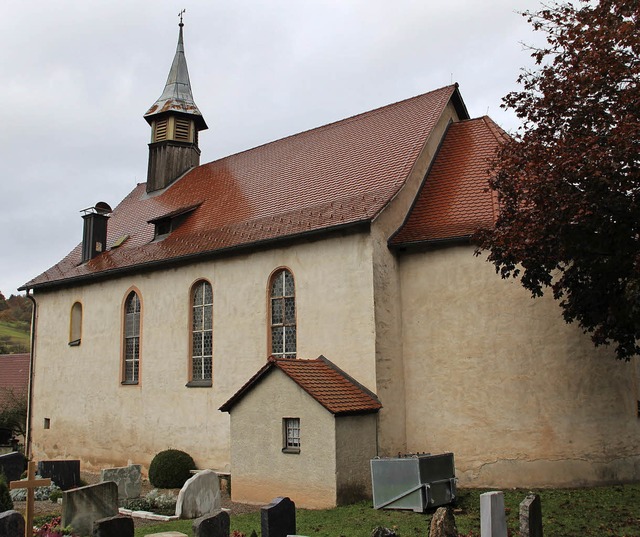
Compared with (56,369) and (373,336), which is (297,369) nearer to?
(373,336)

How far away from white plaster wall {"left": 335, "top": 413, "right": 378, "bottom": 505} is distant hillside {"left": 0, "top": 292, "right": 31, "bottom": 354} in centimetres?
4645

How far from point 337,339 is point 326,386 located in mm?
1532

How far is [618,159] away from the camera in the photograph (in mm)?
9250

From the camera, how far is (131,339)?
19891 mm

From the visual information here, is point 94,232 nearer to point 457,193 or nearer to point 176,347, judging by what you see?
point 176,347

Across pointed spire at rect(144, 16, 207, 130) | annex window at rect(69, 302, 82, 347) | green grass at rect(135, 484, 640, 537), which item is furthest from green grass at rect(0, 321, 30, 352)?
green grass at rect(135, 484, 640, 537)

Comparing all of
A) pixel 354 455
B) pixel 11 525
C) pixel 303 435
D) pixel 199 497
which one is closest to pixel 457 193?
pixel 354 455

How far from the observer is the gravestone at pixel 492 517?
296 inches

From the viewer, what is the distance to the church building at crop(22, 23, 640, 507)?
1355cm

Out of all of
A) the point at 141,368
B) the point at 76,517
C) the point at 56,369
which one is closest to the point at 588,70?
the point at 76,517

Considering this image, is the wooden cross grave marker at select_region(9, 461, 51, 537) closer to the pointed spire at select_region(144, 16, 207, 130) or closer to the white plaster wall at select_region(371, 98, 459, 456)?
the white plaster wall at select_region(371, 98, 459, 456)

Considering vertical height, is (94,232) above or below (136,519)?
above

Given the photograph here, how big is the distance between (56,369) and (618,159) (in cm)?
1865

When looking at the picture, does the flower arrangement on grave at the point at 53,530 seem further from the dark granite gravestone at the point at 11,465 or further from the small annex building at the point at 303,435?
the small annex building at the point at 303,435
